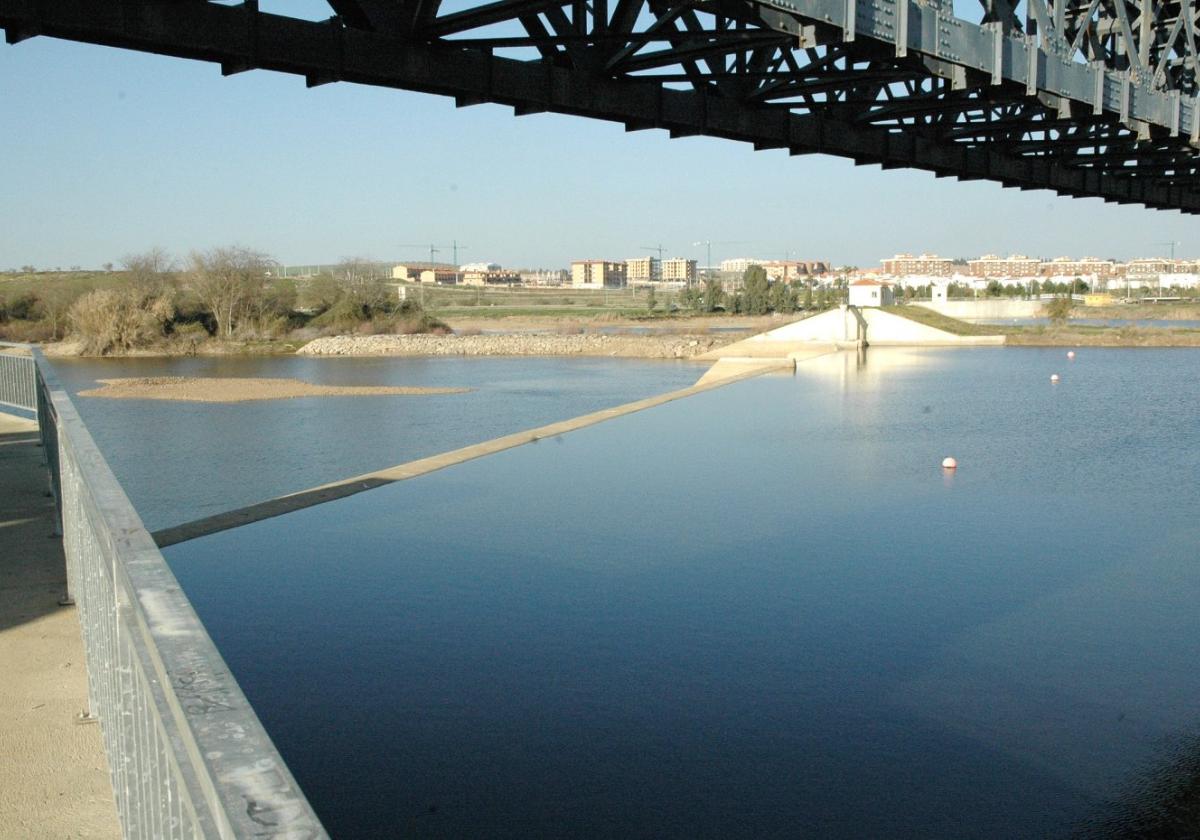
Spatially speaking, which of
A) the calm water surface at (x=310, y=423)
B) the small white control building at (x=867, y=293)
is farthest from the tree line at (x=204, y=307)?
the small white control building at (x=867, y=293)

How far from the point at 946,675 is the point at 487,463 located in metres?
9.97

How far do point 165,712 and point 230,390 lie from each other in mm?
40514

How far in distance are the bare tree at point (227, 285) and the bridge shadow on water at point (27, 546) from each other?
60.9 meters

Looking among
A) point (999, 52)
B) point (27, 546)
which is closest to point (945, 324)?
point (999, 52)

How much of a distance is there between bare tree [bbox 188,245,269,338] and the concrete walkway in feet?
213

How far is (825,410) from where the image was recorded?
25.2 m

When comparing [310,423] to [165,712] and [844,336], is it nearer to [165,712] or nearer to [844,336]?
[165,712]

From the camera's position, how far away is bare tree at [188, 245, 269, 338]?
69.8m

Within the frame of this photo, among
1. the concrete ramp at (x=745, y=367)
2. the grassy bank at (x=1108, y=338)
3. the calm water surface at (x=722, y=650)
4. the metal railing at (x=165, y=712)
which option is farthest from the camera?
the grassy bank at (x=1108, y=338)

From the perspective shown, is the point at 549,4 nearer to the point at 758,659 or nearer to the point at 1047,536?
the point at 758,659

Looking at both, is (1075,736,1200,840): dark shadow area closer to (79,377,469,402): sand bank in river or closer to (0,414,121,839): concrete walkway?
(0,414,121,839): concrete walkway

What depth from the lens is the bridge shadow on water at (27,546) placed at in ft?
20.4

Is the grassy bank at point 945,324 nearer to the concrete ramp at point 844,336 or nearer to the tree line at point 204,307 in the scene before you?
the concrete ramp at point 844,336

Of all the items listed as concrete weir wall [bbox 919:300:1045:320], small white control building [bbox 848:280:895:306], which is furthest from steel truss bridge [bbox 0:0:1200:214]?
concrete weir wall [bbox 919:300:1045:320]
